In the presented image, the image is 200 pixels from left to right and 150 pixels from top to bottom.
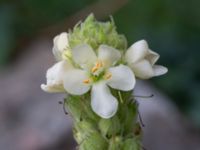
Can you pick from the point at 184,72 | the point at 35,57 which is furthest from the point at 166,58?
the point at 35,57

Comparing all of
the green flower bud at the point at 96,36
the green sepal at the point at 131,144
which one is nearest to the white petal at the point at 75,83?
the green flower bud at the point at 96,36

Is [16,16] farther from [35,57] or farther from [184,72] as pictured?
[184,72]

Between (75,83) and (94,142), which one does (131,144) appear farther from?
(75,83)

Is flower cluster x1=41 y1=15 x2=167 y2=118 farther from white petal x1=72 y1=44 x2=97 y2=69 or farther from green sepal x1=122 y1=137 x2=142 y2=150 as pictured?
green sepal x1=122 y1=137 x2=142 y2=150

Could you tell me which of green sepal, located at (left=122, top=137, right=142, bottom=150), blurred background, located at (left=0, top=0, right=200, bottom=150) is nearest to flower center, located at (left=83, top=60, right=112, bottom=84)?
green sepal, located at (left=122, top=137, right=142, bottom=150)

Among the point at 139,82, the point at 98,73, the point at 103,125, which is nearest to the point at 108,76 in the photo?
the point at 98,73

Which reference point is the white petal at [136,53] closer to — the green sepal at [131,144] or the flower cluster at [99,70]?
the flower cluster at [99,70]
